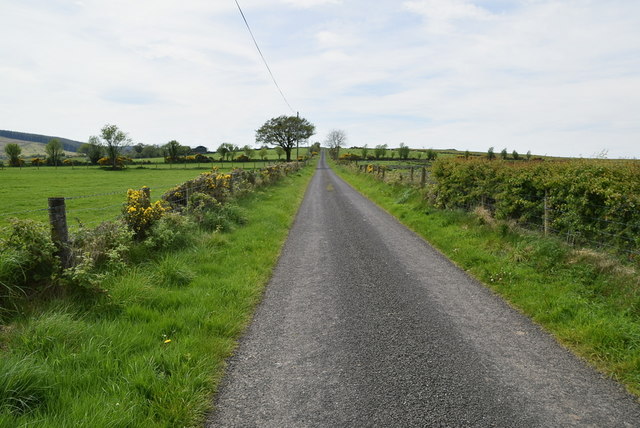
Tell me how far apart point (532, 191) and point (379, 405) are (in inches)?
301

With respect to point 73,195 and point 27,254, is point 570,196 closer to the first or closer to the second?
point 27,254

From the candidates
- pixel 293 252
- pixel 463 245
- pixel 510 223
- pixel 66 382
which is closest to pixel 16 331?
pixel 66 382

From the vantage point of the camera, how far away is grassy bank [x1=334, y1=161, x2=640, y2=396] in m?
4.04

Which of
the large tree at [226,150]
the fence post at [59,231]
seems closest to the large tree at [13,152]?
the large tree at [226,150]

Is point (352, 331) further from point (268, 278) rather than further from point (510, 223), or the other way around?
point (510, 223)

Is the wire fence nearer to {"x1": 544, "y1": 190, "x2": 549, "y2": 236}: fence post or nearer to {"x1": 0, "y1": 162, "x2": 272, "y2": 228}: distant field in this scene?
{"x1": 544, "y1": 190, "x2": 549, "y2": 236}: fence post

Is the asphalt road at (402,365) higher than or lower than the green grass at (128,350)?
lower

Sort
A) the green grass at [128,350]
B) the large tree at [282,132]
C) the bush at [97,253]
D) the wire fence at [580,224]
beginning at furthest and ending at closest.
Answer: the large tree at [282,132] < the wire fence at [580,224] < the bush at [97,253] < the green grass at [128,350]

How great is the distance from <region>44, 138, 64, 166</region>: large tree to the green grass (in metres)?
98.2

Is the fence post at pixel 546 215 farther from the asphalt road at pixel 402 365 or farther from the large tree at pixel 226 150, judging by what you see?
the large tree at pixel 226 150

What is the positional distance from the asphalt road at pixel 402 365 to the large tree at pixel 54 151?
99397 millimetres

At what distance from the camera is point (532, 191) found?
8.58 meters

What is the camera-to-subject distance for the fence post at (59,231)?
481 centimetres

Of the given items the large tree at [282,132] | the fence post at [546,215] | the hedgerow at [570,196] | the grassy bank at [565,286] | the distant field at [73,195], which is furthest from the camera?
the large tree at [282,132]
